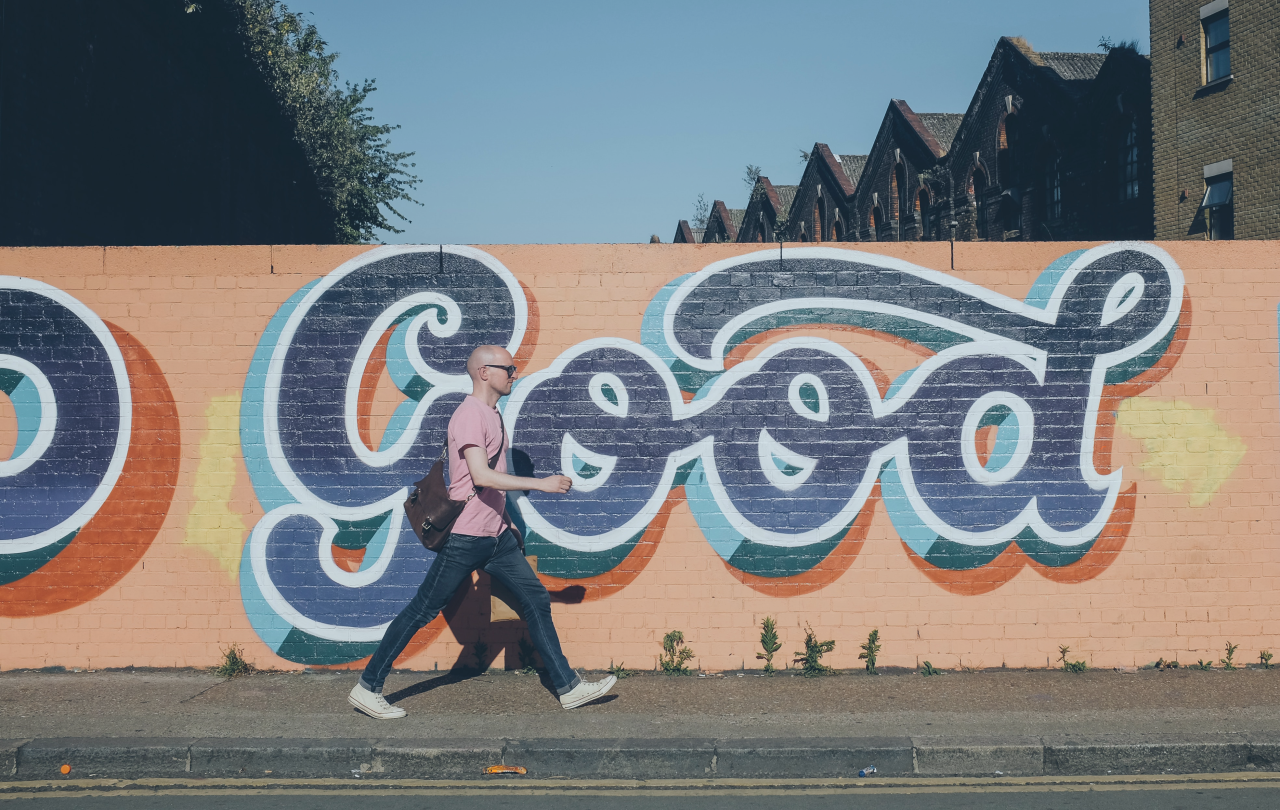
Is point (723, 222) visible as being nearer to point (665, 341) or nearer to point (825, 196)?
point (825, 196)

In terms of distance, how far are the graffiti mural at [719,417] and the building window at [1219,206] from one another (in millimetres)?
15211

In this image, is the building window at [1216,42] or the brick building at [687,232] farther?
the brick building at [687,232]

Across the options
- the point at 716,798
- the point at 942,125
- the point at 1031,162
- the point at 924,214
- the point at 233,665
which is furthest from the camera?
the point at 942,125

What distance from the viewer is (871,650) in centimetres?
602

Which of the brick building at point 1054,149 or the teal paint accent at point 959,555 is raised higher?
the brick building at point 1054,149

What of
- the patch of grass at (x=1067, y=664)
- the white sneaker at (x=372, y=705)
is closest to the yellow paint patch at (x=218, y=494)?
the white sneaker at (x=372, y=705)

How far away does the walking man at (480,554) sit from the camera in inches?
197

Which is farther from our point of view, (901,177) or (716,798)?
(901,177)

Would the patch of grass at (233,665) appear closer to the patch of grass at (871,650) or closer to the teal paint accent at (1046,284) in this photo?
the patch of grass at (871,650)

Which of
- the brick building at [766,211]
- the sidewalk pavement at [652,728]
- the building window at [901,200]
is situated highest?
the brick building at [766,211]

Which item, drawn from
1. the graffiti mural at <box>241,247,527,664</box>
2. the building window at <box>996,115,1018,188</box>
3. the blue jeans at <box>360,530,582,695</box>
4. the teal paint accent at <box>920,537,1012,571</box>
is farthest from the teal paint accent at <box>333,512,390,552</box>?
the building window at <box>996,115,1018,188</box>

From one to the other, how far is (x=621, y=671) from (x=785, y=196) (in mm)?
40168

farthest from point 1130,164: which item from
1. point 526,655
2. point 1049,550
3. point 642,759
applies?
point 642,759

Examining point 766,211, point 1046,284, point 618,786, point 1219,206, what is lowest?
point 618,786
